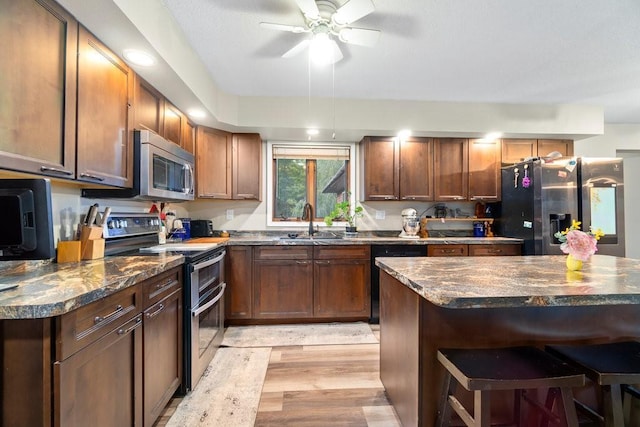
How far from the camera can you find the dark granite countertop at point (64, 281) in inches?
35.6

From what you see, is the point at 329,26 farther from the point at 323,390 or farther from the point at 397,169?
the point at 323,390

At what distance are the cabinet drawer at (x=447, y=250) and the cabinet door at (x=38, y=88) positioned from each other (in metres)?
3.07

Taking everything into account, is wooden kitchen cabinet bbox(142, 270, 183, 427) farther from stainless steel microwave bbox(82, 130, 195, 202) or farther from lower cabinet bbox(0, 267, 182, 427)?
stainless steel microwave bbox(82, 130, 195, 202)

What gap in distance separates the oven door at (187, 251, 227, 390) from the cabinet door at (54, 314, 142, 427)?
553 mm

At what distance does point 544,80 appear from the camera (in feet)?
9.42

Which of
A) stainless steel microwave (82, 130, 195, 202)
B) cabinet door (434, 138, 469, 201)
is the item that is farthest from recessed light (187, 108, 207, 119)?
cabinet door (434, 138, 469, 201)

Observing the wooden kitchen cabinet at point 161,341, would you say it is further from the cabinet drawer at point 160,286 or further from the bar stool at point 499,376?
→ the bar stool at point 499,376

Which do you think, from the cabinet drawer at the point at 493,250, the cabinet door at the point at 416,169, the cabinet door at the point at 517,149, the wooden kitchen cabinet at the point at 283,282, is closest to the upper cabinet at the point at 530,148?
the cabinet door at the point at 517,149

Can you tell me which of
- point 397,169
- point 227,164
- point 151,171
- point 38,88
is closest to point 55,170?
point 38,88

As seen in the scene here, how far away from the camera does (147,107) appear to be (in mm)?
2176

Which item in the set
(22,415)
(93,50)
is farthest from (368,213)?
(22,415)

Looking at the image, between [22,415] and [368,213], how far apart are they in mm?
3406

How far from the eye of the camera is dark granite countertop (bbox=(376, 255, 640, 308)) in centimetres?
109

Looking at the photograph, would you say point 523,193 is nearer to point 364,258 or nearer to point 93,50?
point 364,258
